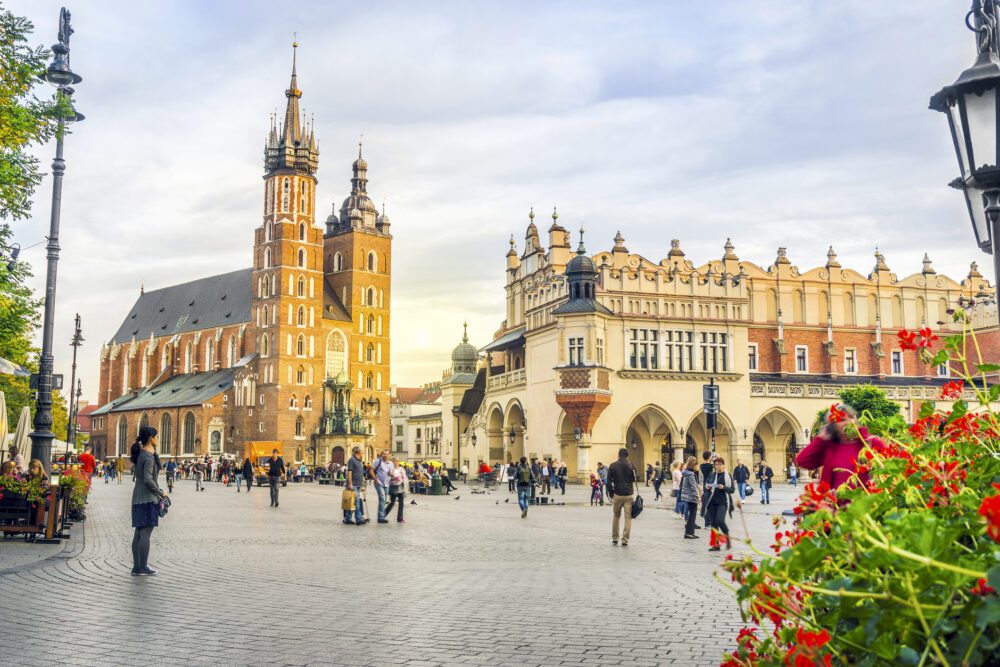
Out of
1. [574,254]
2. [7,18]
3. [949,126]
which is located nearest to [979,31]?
[949,126]

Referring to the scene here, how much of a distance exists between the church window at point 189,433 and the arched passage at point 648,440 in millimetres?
52996

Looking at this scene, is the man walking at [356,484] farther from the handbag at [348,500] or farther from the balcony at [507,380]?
the balcony at [507,380]

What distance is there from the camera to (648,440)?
161ft

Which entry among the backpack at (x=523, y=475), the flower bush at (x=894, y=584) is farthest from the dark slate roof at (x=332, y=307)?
the flower bush at (x=894, y=584)

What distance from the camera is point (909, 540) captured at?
7.39 ft

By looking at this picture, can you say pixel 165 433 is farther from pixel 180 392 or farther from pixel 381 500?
pixel 381 500

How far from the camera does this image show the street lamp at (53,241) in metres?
15.4

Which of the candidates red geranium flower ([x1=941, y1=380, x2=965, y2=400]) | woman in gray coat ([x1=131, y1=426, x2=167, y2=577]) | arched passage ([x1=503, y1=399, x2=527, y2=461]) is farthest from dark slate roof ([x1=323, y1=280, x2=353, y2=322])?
red geranium flower ([x1=941, y1=380, x2=965, y2=400])

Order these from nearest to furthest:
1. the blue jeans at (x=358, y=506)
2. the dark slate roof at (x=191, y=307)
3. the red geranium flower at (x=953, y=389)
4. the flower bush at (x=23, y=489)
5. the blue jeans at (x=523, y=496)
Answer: the red geranium flower at (x=953, y=389), the flower bush at (x=23, y=489), the blue jeans at (x=358, y=506), the blue jeans at (x=523, y=496), the dark slate roof at (x=191, y=307)

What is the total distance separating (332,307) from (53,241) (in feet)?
263

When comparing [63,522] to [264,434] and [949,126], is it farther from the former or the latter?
[264,434]

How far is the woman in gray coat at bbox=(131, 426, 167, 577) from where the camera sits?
35.4 ft

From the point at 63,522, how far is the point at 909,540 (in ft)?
51.1

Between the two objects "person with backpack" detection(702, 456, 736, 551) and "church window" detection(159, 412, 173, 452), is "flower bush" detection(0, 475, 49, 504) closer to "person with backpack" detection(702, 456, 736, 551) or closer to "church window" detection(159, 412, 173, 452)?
"person with backpack" detection(702, 456, 736, 551)
